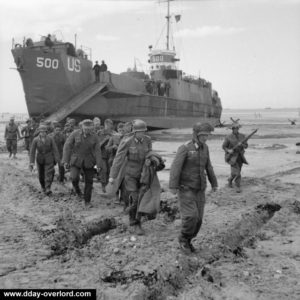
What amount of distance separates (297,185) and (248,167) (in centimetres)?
291

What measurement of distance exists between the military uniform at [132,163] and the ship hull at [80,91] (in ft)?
41.0

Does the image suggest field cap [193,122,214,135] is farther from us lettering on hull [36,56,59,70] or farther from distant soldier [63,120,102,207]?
us lettering on hull [36,56,59,70]

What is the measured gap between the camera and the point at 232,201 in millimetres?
7492

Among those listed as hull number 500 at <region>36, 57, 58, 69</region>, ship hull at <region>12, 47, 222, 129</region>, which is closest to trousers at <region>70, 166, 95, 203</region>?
ship hull at <region>12, 47, 222, 129</region>

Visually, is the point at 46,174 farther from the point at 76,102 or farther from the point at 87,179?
the point at 76,102

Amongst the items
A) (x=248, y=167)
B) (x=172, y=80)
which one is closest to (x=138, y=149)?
(x=248, y=167)

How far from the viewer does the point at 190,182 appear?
485 centimetres

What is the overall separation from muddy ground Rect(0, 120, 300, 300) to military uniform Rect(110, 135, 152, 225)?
1.46 ft

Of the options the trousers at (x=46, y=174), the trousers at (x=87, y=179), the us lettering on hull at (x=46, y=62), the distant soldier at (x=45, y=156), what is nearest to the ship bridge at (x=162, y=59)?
the us lettering on hull at (x=46, y=62)

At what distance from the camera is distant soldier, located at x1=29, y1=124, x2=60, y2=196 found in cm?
812

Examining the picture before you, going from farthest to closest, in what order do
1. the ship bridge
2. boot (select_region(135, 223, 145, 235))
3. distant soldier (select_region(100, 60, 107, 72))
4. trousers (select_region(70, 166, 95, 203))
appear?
1. the ship bridge
2. distant soldier (select_region(100, 60, 107, 72))
3. trousers (select_region(70, 166, 95, 203))
4. boot (select_region(135, 223, 145, 235))

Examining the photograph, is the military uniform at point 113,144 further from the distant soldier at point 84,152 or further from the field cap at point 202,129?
the field cap at point 202,129

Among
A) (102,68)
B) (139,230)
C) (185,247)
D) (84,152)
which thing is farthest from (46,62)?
(185,247)

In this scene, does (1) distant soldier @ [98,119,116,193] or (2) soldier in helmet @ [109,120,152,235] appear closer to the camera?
(2) soldier in helmet @ [109,120,152,235]
